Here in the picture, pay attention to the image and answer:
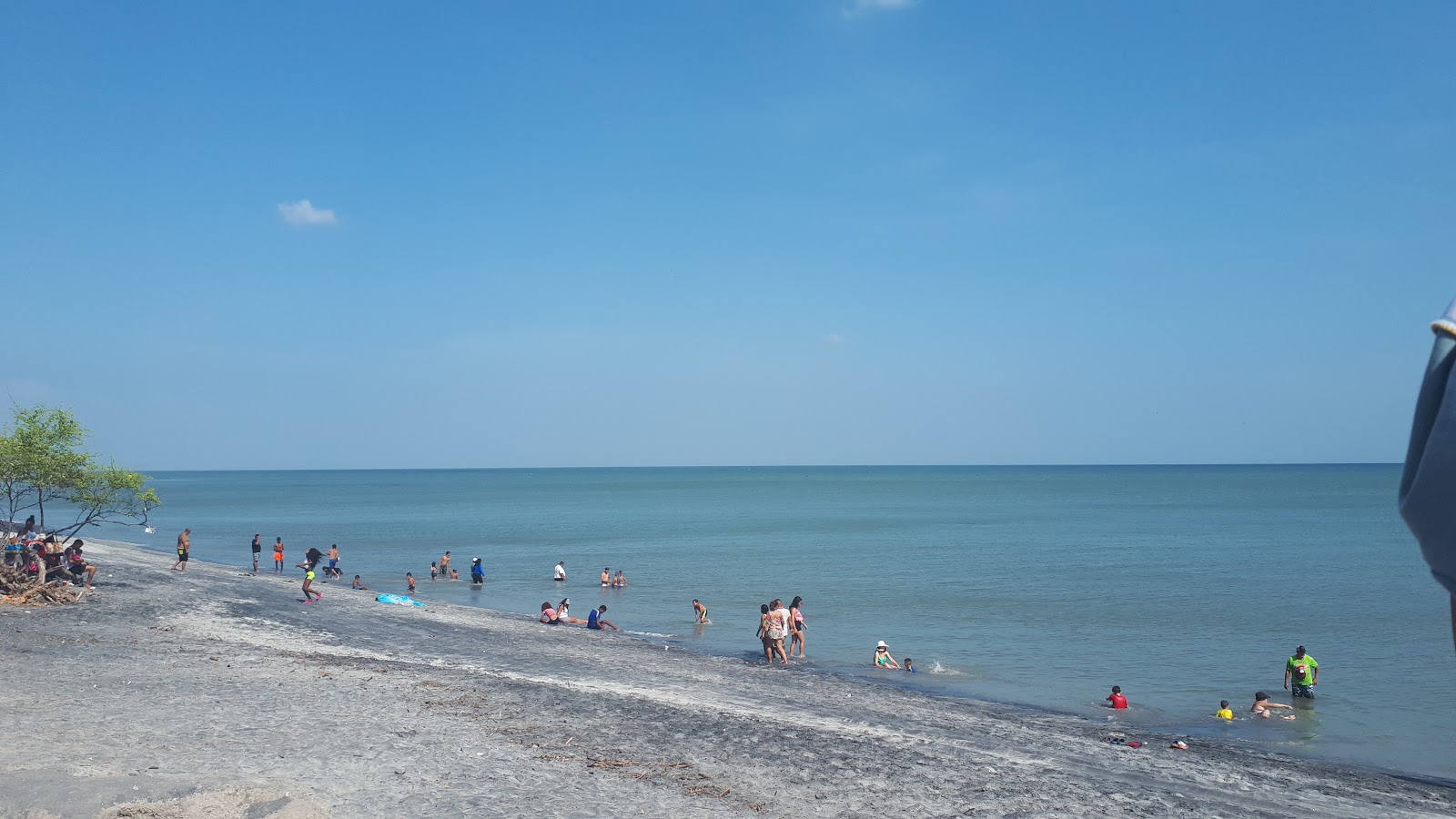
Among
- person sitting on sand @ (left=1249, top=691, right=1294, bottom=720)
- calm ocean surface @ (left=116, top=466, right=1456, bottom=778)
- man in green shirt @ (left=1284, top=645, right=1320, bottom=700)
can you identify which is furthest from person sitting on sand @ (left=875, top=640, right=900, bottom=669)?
man in green shirt @ (left=1284, top=645, right=1320, bottom=700)

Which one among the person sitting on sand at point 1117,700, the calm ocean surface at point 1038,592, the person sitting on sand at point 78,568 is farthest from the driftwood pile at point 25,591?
the person sitting on sand at point 1117,700

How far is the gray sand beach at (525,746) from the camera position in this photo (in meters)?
10.9

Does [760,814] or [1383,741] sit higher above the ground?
[760,814]

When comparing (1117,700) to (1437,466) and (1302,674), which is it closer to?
(1302,674)

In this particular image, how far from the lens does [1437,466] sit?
4.54ft

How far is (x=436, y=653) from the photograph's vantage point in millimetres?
22469

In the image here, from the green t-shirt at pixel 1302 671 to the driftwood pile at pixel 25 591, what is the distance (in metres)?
27.8

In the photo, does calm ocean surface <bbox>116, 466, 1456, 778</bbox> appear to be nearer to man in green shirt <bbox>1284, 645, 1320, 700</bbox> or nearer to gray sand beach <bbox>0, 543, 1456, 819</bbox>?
man in green shirt <bbox>1284, 645, 1320, 700</bbox>

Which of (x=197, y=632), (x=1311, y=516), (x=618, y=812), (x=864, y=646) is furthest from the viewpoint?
(x=1311, y=516)

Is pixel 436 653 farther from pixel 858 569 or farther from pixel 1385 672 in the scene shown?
pixel 858 569

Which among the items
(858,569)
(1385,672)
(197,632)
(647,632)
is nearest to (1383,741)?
(1385,672)

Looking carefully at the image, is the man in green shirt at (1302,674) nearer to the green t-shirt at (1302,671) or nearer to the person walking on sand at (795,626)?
the green t-shirt at (1302,671)

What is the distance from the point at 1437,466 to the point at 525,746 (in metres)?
13.2

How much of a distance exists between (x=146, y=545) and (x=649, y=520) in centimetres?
4392
